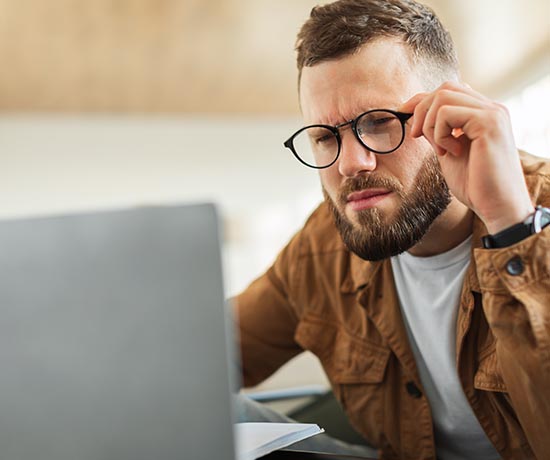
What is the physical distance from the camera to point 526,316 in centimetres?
76

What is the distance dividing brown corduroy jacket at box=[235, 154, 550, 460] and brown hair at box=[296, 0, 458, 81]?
270mm

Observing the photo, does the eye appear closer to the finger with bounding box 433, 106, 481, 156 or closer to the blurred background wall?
the finger with bounding box 433, 106, 481, 156

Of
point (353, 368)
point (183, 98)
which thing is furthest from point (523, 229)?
point (183, 98)

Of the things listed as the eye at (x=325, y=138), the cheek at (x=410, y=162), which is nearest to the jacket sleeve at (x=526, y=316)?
the cheek at (x=410, y=162)

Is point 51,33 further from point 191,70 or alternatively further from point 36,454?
point 36,454

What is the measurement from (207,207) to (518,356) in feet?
1.74

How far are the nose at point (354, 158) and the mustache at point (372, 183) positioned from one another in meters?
A: 0.01

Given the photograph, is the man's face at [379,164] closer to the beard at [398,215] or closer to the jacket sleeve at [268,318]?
the beard at [398,215]

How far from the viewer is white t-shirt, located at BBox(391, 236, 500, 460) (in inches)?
40.2

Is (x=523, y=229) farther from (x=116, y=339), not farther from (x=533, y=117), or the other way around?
(x=533, y=117)

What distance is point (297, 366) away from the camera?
276 centimetres

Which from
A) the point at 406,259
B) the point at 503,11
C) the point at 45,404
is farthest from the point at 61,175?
the point at 45,404

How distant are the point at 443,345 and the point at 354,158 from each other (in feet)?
1.17

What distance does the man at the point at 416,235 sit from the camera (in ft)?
2.67
